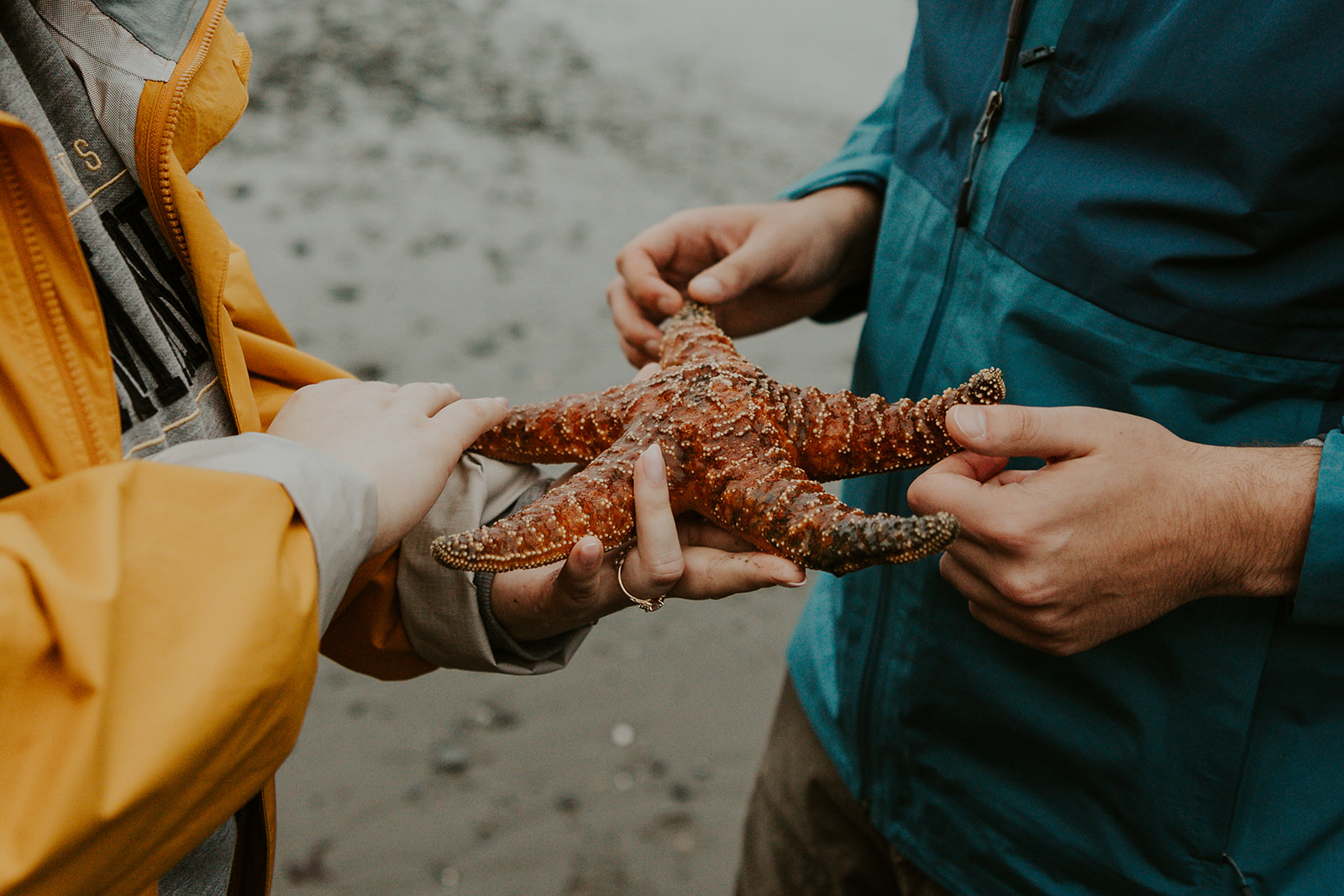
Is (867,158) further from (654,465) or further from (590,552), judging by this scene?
(590,552)

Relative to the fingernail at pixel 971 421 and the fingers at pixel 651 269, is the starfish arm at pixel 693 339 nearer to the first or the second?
the fingers at pixel 651 269

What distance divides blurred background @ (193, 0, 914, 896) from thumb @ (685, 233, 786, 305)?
306 cm

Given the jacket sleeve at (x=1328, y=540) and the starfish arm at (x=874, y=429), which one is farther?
the starfish arm at (x=874, y=429)

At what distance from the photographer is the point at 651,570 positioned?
1778 millimetres

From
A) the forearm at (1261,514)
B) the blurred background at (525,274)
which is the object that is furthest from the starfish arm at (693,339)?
the blurred background at (525,274)

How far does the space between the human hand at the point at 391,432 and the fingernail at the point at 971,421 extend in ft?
3.22

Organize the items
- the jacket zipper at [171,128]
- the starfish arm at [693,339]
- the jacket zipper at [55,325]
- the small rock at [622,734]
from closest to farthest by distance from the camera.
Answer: the jacket zipper at [55,325], the jacket zipper at [171,128], the starfish arm at [693,339], the small rock at [622,734]

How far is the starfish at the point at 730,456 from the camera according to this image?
1607mm

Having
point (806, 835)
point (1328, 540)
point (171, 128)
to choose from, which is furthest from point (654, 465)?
point (806, 835)

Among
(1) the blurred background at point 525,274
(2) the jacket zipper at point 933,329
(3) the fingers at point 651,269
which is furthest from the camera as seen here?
(1) the blurred background at point 525,274

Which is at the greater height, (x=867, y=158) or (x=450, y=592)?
(x=867, y=158)

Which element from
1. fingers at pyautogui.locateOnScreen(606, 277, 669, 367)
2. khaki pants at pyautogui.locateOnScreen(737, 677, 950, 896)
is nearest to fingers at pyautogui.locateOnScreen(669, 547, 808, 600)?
fingers at pyautogui.locateOnScreen(606, 277, 669, 367)

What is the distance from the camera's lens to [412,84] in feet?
34.3

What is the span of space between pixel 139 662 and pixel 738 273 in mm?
1769
